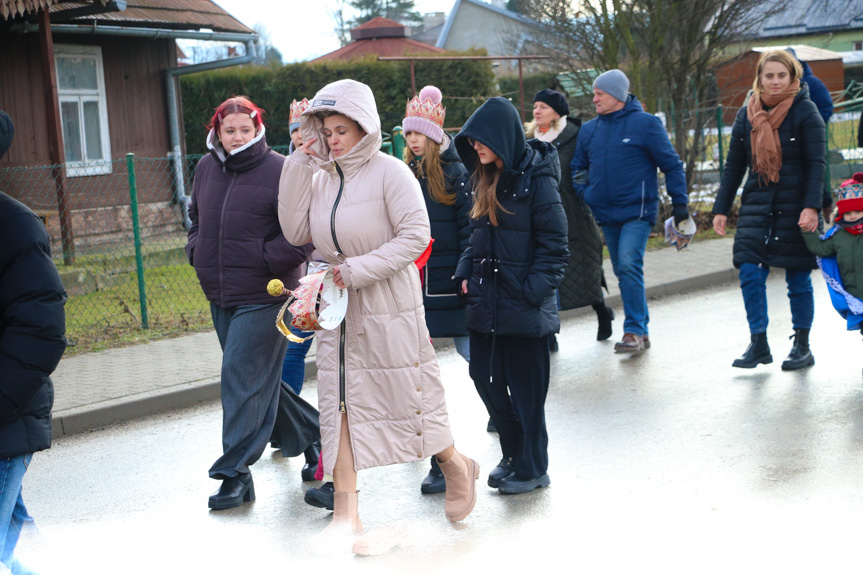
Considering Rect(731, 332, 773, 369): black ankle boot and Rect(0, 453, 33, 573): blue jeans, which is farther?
Rect(731, 332, 773, 369): black ankle boot

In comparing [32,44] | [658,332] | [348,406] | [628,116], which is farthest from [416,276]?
[32,44]

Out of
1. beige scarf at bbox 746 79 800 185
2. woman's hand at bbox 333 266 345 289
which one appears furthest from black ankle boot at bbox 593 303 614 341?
woman's hand at bbox 333 266 345 289

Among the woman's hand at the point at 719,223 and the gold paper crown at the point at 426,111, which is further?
the woman's hand at the point at 719,223

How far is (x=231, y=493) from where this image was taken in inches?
198

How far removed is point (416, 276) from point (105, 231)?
12.0m

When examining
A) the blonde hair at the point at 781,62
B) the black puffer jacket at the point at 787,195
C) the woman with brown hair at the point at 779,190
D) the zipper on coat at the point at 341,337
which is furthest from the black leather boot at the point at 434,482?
the blonde hair at the point at 781,62

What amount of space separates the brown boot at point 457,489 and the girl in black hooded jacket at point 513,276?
16.3 inches

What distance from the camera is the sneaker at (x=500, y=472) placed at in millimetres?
5082

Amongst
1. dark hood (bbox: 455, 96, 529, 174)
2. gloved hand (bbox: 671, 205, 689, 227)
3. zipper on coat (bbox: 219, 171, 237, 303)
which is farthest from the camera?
gloved hand (bbox: 671, 205, 689, 227)

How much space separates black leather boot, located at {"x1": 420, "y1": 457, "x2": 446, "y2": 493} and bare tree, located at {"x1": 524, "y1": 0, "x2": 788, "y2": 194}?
10.4m

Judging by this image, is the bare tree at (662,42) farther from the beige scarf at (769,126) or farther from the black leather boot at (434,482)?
the black leather boot at (434,482)

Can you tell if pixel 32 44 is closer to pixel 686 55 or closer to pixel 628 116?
pixel 686 55

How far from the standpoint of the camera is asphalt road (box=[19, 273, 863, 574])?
4184mm

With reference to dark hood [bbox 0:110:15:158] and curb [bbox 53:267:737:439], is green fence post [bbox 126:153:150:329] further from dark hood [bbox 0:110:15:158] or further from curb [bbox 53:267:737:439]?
dark hood [bbox 0:110:15:158]
